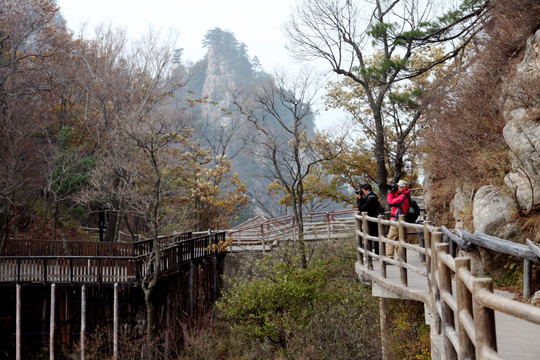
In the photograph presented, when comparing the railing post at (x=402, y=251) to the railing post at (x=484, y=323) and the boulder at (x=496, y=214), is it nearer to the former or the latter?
the boulder at (x=496, y=214)

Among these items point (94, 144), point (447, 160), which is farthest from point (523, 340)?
point (94, 144)

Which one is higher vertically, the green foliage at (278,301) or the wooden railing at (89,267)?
the wooden railing at (89,267)

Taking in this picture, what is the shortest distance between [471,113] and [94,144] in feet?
81.6

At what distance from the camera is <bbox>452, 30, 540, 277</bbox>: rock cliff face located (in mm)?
10461

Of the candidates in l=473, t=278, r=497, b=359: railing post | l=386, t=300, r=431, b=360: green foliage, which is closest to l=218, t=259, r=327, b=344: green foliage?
l=386, t=300, r=431, b=360: green foliage

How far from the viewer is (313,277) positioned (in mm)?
19906

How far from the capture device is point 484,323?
2.83 metres

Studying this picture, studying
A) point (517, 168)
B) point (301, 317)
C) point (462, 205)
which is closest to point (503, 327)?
point (517, 168)

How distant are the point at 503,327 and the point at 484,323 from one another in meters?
3.14

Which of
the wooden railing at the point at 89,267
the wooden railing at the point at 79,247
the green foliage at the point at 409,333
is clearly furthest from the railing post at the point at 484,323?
the wooden railing at the point at 79,247

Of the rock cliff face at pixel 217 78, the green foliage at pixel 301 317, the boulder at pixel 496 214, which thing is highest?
the rock cliff face at pixel 217 78

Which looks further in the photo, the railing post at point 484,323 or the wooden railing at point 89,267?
the wooden railing at point 89,267

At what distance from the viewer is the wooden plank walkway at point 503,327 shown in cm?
438

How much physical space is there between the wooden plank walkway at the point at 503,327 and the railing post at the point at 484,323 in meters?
1.56
